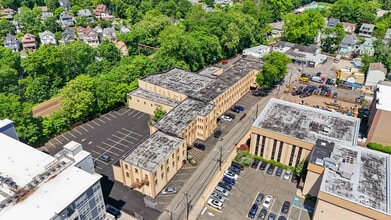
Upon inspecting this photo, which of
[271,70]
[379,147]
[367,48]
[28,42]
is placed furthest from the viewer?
[28,42]

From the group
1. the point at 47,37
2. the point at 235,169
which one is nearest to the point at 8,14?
the point at 47,37

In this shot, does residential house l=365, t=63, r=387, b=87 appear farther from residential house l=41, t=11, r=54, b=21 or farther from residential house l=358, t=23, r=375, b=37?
residential house l=41, t=11, r=54, b=21

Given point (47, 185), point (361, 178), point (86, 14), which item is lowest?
point (361, 178)

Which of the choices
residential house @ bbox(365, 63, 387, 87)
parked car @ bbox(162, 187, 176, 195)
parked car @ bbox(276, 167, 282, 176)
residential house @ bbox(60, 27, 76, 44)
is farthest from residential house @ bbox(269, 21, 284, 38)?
parked car @ bbox(162, 187, 176, 195)

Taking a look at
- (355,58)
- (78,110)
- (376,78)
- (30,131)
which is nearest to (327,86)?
(376,78)

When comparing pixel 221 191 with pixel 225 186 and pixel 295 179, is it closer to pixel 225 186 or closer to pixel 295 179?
pixel 225 186

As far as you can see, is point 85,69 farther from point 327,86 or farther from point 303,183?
point 327,86

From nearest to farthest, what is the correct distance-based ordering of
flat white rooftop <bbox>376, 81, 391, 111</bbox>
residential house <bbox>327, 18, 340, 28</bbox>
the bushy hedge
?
the bushy hedge
flat white rooftop <bbox>376, 81, 391, 111</bbox>
residential house <bbox>327, 18, 340, 28</bbox>
